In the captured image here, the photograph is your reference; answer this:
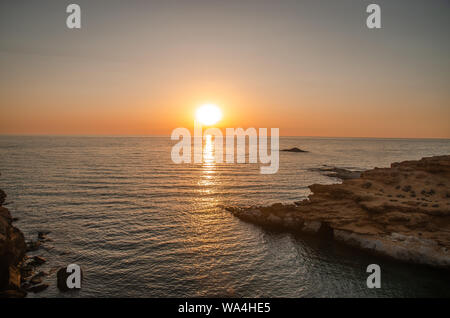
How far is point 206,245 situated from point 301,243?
35.3ft

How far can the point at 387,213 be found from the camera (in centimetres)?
2734

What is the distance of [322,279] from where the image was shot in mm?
20828

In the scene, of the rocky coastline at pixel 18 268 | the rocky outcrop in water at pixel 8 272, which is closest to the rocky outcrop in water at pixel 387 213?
the rocky coastline at pixel 18 268

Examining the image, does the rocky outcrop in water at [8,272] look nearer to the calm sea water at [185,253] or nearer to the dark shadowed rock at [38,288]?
the dark shadowed rock at [38,288]

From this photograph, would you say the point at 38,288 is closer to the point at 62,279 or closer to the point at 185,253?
the point at 62,279

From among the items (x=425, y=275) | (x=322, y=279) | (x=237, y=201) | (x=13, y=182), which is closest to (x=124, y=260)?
(x=322, y=279)

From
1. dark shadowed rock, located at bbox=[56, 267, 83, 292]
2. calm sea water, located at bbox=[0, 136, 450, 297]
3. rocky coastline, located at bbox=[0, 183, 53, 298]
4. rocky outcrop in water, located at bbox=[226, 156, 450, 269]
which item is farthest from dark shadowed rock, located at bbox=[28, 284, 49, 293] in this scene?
rocky outcrop in water, located at bbox=[226, 156, 450, 269]

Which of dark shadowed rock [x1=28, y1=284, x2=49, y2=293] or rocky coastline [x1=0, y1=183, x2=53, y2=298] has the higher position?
rocky coastline [x1=0, y1=183, x2=53, y2=298]

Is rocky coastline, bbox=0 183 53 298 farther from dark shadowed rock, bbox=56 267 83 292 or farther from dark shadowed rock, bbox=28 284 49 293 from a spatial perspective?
dark shadowed rock, bbox=56 267 83 292

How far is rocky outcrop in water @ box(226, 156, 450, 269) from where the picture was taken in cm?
2362

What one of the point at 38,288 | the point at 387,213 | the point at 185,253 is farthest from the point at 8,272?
the point at 387,213

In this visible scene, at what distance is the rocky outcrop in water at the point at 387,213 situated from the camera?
23625mm

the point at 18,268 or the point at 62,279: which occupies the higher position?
the point at 18,268

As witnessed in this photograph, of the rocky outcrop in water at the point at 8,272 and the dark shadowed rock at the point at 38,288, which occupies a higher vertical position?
the rocky outcrop in water at the point at 8,272
